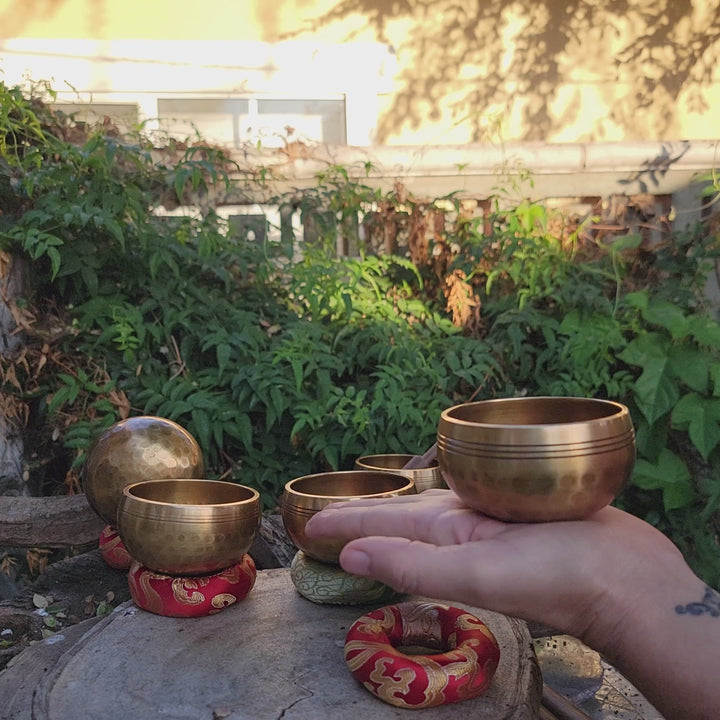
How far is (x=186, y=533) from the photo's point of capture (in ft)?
4.86

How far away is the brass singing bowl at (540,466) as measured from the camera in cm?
106

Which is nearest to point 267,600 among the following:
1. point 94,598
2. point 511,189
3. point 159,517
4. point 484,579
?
point 159,517

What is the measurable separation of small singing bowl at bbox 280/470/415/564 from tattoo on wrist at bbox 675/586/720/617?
647mm

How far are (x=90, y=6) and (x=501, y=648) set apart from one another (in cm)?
519

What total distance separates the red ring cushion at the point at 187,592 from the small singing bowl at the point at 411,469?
0.50 meters

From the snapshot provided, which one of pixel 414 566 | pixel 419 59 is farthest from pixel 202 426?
pixel 419 59

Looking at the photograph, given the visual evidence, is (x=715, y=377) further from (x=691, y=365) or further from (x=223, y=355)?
(x=223, y=355)

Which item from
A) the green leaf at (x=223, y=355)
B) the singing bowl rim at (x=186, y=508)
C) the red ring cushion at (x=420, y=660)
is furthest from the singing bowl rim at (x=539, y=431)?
the green leaf at (x=223, y=355)

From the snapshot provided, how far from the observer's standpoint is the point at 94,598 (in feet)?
7.11

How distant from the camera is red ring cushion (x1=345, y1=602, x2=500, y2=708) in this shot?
111 cm

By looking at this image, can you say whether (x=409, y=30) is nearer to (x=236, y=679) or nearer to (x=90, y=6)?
(x=90, y=6)

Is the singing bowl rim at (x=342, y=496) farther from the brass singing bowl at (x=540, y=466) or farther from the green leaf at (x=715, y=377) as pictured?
the green leaf at (x=715, y=377)

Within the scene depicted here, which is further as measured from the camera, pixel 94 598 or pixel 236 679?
pixel 94 598

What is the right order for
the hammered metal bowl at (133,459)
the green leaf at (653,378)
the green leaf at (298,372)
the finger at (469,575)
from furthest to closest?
1. the green leaf at (653,378)
2. the green leaf at (298,372)
3. the hammered metal bowl at (133,459)
4. the finger at (469,575)
